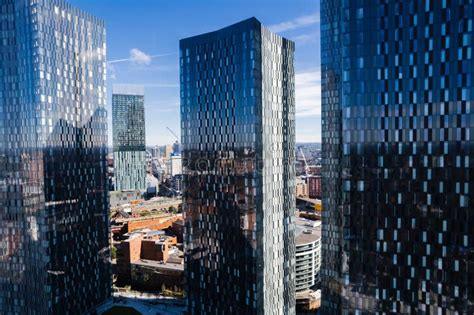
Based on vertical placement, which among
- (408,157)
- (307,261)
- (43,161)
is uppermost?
(408,157)

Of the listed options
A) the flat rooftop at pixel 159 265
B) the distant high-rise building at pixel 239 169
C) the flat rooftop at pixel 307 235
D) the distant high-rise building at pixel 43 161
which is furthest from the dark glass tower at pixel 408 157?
the flat rooftop at pixel 159 265

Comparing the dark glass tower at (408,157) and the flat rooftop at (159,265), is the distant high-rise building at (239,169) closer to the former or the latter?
the dark glass tower at (408,157)

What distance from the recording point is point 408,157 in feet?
200

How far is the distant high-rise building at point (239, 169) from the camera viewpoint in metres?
76.7

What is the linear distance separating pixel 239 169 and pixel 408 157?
33.1 meters

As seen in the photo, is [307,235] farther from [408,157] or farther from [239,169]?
[408,157]

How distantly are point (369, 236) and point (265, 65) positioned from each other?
40.4m

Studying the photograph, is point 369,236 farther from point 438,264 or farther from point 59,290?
point 59,290

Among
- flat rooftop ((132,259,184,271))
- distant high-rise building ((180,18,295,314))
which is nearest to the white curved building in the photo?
distant high-rise building ((180,18,295,314))

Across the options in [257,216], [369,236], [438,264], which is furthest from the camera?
[257,216]

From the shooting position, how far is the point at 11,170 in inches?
3406

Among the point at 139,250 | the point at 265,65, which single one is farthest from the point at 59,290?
the point at 265,65

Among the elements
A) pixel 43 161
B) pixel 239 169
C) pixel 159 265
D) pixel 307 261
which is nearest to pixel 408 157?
pixel 239 169

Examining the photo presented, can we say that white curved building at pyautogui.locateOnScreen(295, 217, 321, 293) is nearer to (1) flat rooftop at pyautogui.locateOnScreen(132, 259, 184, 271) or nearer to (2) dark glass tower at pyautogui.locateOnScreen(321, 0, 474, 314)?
(1) flat rooftop at pyautogui.locateOnScreen(132, 259, 184, 271)
